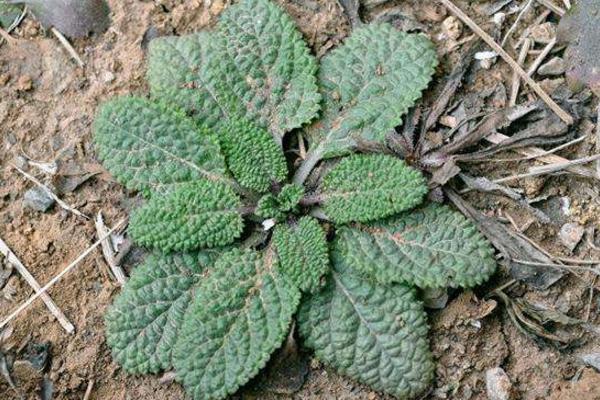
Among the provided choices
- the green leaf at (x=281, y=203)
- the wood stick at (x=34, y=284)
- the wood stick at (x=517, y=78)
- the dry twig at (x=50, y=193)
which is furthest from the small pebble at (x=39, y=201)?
the wood stick at (x=517, y=78)

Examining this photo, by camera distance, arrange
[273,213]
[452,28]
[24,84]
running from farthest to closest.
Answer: [24,84] → [452,28] → [273,213]

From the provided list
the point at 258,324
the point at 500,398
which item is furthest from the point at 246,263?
the point at 500,398

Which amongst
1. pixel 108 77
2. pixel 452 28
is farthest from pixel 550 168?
pixel 108 77

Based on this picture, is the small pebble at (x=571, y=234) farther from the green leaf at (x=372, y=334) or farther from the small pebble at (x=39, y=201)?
the small pebble at (x=39, y=201)

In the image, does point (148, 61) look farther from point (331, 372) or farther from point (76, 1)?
point (331, 372)

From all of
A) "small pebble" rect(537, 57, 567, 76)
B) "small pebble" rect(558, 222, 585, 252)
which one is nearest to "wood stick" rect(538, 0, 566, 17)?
"small pebble" rect(537, 57, 567, 76)

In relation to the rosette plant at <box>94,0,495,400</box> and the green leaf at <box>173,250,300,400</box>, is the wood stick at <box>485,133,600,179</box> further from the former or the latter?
the green leaf at <box>173,250,300,400</box>

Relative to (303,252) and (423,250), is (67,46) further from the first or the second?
(423,250)
